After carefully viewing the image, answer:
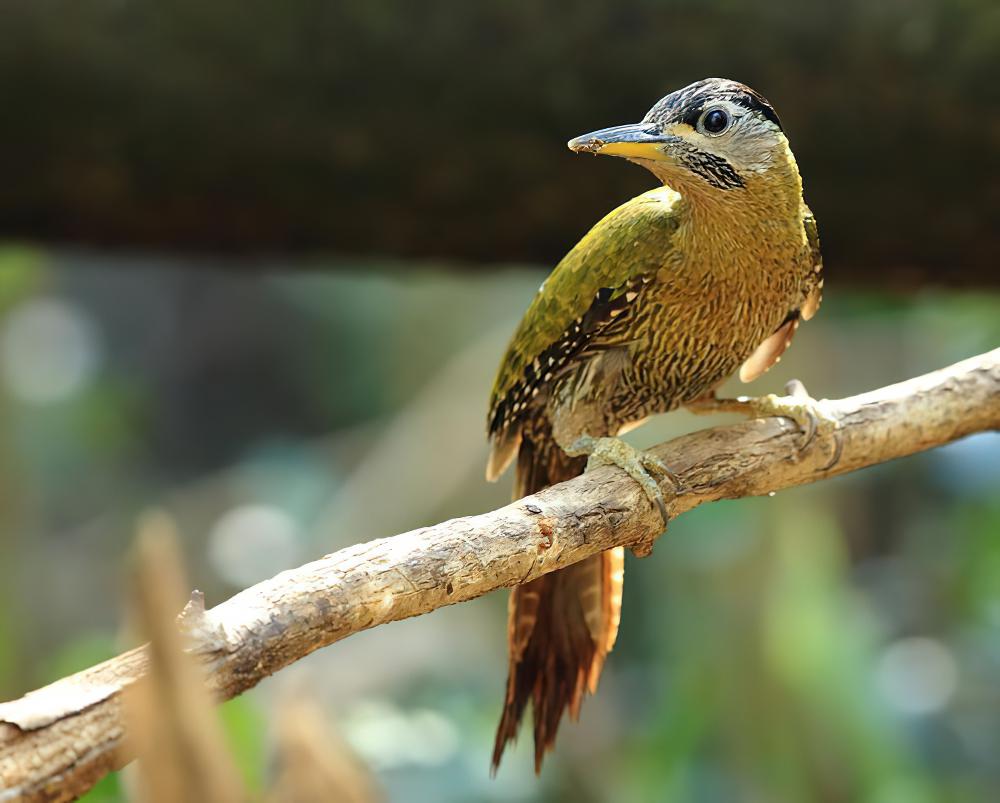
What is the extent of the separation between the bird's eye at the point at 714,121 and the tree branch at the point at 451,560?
25.6 inches

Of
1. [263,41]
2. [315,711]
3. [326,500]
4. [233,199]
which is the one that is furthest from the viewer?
[326,500]

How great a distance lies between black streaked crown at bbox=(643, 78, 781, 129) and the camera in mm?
2432

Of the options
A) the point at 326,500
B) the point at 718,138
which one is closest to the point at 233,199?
the point at 718,138

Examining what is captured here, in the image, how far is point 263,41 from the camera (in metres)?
3.59

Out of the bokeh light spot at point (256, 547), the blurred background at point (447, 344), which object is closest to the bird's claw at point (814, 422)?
the blurred background at point (447, 344)

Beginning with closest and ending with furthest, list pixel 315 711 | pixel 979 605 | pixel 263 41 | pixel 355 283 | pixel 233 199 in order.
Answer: pixel 315 711 → pixel 263 41 → pixel 233 199 → pixel 979 605 → pixel 355 283

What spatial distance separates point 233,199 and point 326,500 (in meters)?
5.10

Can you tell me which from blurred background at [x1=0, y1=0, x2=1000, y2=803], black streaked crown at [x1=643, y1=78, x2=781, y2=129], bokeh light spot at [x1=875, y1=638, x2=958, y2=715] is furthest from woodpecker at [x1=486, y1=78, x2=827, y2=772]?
bokeh light spot at [x1=875, y1=638, x2=958, y2=715]

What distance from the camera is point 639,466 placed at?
8.22 ft

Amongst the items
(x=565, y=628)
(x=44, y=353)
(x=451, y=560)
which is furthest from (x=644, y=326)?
(x=44, y=353)

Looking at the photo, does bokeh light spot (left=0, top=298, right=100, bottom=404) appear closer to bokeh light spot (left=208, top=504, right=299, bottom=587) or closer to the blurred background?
the blurred background

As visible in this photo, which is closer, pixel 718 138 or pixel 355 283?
pixel 718 138

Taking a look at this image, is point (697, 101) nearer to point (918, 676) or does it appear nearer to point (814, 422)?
point (814, 422)

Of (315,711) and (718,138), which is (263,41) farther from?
(315,711)
